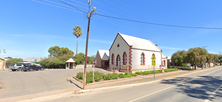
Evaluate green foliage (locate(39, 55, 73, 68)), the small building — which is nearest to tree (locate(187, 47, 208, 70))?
the small building

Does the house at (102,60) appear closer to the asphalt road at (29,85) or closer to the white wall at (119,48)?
the white wall at (119,48)

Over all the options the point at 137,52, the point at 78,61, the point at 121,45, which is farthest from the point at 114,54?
the point at 78,61

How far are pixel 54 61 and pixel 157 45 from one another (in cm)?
3083

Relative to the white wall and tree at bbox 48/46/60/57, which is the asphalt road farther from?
tree at bbox 48/46/60/57

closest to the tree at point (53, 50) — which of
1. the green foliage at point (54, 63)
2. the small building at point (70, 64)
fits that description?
the green foliage at point (54, 63)

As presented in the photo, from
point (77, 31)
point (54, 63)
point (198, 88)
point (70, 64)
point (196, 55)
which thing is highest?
point (77, 31)

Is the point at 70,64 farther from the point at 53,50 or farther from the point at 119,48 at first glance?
the point at 53,50

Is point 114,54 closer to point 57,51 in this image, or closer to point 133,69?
point 133,69

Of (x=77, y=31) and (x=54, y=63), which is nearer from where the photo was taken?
(x=54, y=63)

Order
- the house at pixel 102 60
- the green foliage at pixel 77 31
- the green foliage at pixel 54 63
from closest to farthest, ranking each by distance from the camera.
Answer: the green foliage at pixel 54 63 → the house at pixel 102 60 → the green foliage at pixel 77 31

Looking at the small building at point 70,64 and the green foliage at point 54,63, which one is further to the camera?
the small building at point 70,64

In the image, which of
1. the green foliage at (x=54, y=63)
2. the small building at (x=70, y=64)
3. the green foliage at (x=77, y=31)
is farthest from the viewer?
the green foliage at (x=77, y=31)

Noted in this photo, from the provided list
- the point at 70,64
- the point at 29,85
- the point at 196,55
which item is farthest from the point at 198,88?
the point at 70,64

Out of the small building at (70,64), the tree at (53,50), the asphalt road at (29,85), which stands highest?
the tree at (53,50)
